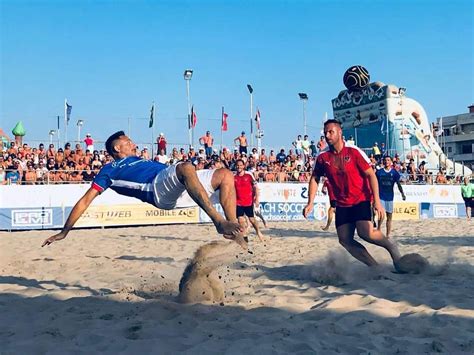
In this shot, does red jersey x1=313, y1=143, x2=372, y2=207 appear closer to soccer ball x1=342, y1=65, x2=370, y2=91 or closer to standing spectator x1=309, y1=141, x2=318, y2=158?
standing spectator x1=309, y1=141, x2=318, y2=158

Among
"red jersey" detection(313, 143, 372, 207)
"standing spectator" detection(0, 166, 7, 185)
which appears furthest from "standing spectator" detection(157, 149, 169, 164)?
"red jersey" detection(313, 143, 372, 207)

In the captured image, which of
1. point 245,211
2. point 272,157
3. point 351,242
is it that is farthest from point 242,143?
point 351,242

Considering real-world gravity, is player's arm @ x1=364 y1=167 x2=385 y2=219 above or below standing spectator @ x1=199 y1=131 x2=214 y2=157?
below

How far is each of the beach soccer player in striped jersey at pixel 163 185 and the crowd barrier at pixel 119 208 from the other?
1064 centimetres

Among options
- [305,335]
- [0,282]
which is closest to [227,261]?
[305,335]

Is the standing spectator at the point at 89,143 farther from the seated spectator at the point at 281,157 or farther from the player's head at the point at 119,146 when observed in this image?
the player's head at the point at 119,146

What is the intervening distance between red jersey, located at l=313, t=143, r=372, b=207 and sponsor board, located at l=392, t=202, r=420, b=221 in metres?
13.6

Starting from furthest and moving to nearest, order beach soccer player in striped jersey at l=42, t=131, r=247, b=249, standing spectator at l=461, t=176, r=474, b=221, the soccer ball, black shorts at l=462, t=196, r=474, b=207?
the soccer ball → black shorts at l=462, t=196, r=474, b=207 → standing spectator at l=461, t=176, r=474, b=221 → beach soccer player in striped jersey at l=42, t=131, r=247, b=249

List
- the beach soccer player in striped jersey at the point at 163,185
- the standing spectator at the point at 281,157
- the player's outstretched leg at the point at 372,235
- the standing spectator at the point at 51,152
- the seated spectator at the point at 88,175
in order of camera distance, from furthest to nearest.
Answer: the standing spectator at the point at 281,157 → the standing spectator at the point at 51,152 → the seated spectator at the point at 88,175 → the player's outstretched leg at the point at 372,235 → the beach soccer player in striped jersey at the point at 163,185

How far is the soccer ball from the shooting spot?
107 feet

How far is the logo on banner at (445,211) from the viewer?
1956cm

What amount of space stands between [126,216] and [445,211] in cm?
1218

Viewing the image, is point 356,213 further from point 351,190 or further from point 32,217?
point 32,217

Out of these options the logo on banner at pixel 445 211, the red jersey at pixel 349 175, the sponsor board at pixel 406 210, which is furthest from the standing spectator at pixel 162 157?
the red jersey at pixel 349 175
